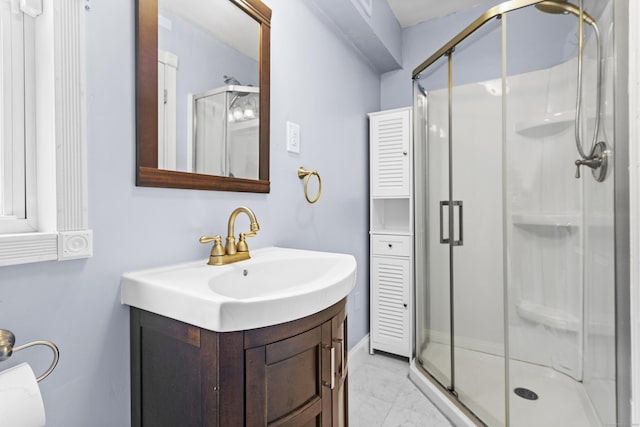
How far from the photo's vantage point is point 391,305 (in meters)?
2.07

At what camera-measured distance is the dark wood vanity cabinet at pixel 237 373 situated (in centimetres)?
62

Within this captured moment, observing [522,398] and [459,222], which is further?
[459,222]

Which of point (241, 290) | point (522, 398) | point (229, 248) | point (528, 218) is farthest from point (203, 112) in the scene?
point (522, 398)

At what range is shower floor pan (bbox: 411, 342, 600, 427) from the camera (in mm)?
1322

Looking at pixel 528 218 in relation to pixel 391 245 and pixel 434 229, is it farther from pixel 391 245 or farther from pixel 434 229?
pixel 391 245

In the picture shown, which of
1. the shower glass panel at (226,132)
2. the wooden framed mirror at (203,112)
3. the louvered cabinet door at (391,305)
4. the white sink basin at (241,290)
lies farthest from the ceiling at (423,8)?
the white sink basin at (241,290)

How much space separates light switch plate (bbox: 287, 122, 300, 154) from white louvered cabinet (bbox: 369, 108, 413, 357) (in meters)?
0.82

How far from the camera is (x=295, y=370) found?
28.0 inches

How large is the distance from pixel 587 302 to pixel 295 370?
4.70ft

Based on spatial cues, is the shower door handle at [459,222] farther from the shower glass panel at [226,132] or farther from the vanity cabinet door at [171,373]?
the vanity cabinet door at [171,373]

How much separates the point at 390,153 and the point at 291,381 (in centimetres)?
169

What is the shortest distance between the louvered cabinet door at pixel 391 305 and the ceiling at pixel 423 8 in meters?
1.75

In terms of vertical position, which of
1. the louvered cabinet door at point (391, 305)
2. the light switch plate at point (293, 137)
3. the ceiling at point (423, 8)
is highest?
the ceiling at point (423, 8)

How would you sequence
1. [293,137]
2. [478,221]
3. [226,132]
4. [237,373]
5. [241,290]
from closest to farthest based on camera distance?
1. [237,373]
2. [241,290]
3. [226,132]
4. [293,137]
5. [478,221]
